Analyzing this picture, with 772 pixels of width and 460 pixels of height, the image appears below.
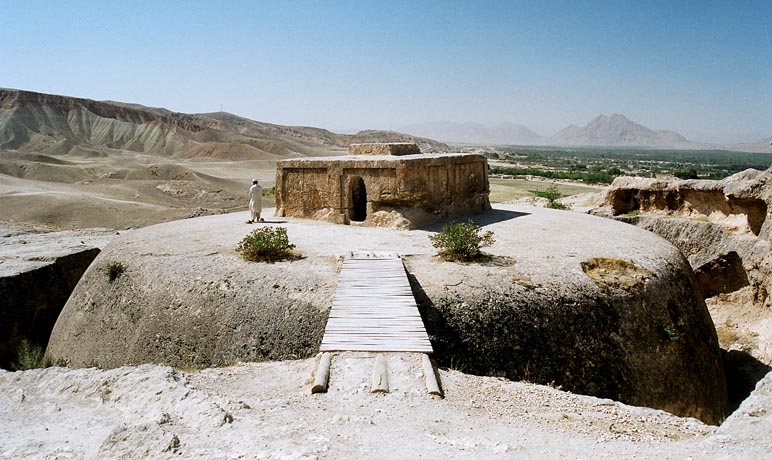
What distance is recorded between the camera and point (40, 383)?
18.4 feet

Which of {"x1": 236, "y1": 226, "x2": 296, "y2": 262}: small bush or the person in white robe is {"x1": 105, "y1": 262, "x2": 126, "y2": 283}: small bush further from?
the person in white robe

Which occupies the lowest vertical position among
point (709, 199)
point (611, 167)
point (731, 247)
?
point (611, 167)

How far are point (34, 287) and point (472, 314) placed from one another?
9.14 m

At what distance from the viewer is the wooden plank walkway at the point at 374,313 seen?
5984 millimetres

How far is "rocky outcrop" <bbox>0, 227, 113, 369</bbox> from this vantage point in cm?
1089

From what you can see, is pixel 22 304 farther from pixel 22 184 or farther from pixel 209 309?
pixel 22 184

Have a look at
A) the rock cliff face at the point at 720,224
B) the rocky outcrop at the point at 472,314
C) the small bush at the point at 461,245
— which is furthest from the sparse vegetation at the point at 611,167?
the small bush at the point at 461,245

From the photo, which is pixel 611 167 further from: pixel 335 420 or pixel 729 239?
pixel 335 420

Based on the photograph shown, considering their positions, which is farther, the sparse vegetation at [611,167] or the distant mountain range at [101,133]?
the distant mountain range at [101,133]

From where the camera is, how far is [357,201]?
1434 centimetres

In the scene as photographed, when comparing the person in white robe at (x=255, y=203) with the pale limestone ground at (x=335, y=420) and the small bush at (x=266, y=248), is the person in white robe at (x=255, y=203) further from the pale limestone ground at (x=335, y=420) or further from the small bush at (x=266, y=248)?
the pale limestone ground at (x=335, y=420)

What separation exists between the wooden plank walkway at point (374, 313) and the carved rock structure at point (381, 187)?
4.14 meters

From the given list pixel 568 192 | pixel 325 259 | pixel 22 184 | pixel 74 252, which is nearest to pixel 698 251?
pixel 325 259

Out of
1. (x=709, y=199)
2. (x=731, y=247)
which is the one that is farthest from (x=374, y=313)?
(x=709, y=199)
